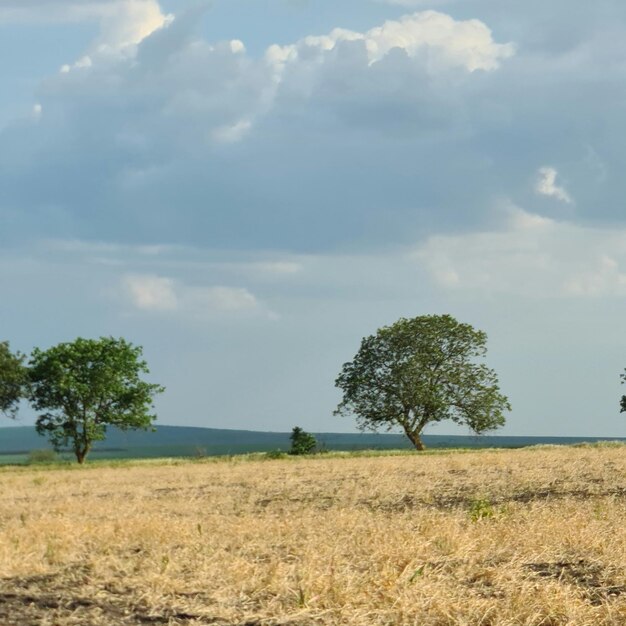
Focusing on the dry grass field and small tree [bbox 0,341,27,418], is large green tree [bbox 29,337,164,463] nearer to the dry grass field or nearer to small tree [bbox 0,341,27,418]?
small tree [bbox 0,341,27,418]

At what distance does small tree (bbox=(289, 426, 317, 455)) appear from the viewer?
73438 millimetres

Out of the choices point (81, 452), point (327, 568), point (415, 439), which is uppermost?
point (327, 568)

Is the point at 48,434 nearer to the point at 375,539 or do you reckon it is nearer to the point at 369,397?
the point at 369,397

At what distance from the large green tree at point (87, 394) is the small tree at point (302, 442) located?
11.8 m

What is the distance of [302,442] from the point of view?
7388 cm

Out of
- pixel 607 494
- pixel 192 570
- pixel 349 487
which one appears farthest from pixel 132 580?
pixel 349 487

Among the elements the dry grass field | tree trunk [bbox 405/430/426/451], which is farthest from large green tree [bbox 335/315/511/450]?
the dry grass field

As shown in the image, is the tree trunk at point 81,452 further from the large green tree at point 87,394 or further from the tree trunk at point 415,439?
the tree trunk at point 415,439

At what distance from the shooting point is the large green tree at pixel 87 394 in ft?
244

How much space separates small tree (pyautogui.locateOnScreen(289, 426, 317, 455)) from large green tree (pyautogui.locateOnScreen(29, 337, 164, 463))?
11809mm

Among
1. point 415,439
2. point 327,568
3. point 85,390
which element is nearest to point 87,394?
point 85,390

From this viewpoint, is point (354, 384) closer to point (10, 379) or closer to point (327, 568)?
point (10, 379)

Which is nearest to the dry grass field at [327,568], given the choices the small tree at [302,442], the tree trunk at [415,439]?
the small tree at [302,442]

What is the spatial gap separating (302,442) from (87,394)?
57.5 ft
